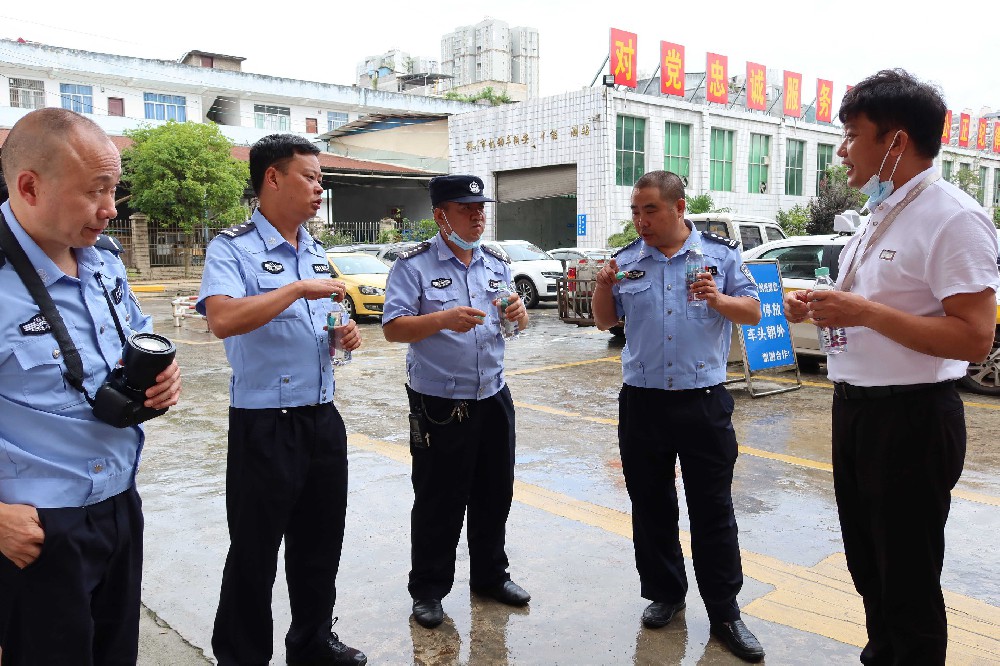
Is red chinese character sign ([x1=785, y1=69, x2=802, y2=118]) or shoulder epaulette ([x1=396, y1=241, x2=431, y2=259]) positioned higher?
red chinese character sign ([x1=785, y1=69, x2=802, y2=118])

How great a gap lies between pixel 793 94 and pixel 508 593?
30.9 m

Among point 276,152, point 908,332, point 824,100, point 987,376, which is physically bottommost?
point 987,376

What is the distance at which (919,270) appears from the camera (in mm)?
2199

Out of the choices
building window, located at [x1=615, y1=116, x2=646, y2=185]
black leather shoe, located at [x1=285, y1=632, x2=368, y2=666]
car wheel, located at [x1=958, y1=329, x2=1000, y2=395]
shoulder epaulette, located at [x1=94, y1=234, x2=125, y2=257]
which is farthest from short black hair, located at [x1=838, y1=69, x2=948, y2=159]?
building window, located at [x1=615, y1=116, x2=646, y2=185]

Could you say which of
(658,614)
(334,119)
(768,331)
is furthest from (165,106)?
(658,614)

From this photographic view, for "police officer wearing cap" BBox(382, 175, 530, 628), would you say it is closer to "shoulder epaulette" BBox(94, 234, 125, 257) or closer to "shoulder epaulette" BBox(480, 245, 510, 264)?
"shoulder epaulette" BBox(480, 245, 510, 264)

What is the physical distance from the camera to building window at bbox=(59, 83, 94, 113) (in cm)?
3316

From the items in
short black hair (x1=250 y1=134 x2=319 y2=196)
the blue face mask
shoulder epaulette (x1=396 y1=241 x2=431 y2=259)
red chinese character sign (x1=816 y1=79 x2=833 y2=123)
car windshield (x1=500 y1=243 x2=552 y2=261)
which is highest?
red chinese character sign (x1=816 y1=79 x2=833 y2=123)

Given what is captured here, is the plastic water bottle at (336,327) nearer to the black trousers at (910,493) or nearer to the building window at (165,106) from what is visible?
the black trousers at (910,493)

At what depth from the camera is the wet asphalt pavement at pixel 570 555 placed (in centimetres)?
302

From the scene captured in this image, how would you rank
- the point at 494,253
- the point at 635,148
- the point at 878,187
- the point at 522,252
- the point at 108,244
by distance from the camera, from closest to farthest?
the point at 108,244
the point at 878,187
the point at 494,253
the point at 522,252
the point at 635,148

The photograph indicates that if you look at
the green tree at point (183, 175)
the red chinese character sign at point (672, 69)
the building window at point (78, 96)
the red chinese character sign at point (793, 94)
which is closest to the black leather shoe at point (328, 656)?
the green tree at point (183, 175)

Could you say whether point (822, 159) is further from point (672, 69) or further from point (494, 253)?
point (494, 253)

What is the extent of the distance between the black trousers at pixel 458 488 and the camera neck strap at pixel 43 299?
1.60 m
